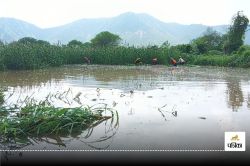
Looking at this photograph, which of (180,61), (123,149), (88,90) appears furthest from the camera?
(180,61)

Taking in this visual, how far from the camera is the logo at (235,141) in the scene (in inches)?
238

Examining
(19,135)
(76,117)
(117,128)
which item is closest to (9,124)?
(19,135)

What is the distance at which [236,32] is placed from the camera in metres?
35.0

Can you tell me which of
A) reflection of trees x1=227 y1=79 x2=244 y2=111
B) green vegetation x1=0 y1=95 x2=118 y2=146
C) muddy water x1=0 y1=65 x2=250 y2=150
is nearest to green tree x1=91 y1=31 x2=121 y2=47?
muddy water x1=0 y1=65 x2=250 y2=150

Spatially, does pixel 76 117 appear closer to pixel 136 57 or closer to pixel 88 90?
pixel 88 90

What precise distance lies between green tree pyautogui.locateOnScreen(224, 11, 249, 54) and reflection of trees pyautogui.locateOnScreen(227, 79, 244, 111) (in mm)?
20358

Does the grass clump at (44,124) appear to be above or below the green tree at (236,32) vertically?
below

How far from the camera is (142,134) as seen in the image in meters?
7.16

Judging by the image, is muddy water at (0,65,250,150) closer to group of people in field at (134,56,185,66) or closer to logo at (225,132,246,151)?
logo at (225,132,246,151)

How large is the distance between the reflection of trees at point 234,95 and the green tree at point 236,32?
66.8 feet

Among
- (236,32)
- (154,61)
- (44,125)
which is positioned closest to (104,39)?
(236,32)

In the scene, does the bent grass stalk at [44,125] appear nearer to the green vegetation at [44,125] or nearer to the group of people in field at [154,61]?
the green vegetation at [44,125]

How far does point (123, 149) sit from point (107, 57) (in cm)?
2194

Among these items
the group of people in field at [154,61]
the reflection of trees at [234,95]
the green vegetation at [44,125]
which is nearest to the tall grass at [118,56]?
the group of people in field at [154,61]
